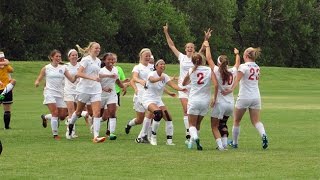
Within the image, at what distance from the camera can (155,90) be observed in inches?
714

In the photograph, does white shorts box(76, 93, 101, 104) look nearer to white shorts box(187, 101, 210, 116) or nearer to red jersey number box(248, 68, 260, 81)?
white shorts box(187, 101, 210, 116)

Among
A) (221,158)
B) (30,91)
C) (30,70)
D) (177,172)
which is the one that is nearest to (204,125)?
(221,158)

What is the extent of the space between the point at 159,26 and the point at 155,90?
79.6 meters

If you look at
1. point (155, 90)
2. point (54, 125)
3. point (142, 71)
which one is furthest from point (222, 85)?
point (54, 125)

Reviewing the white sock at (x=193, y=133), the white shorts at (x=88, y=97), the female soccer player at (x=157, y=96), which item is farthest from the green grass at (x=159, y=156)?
the white shorts at (x=88, y=97)

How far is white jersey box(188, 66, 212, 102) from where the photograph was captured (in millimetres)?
16609

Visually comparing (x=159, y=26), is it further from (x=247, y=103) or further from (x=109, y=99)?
(x=247, y=103)

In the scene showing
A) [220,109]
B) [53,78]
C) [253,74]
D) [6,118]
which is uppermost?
[253,74]

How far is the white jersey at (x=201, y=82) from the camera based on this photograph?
54.5ft

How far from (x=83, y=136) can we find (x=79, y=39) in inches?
2724

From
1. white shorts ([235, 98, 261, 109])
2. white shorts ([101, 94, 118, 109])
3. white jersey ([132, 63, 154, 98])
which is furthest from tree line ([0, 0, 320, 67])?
white shorts ([235, 98, 261, 109])

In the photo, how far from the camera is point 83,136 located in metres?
20.3

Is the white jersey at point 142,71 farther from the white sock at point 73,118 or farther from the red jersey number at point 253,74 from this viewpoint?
the red jersey number at point 253,74

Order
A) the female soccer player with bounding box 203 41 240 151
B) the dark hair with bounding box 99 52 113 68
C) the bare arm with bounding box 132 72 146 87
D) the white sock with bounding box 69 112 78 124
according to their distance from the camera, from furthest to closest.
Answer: the dark hair with bounding box 99 52 113 68, the white sock with bounding box 69 112 78 124, the bare arm with bounding box 132 72 146 87, the female soccer player with bounding box 203 41 240 151
